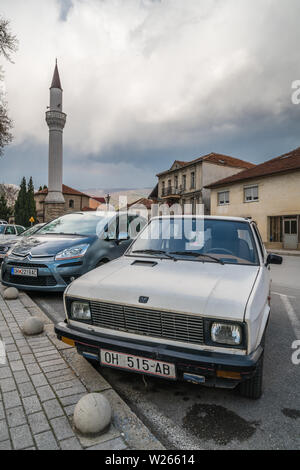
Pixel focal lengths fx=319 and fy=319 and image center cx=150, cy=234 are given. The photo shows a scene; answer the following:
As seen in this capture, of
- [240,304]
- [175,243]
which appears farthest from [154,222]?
[240,304]

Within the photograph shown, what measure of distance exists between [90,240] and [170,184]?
40180 mm

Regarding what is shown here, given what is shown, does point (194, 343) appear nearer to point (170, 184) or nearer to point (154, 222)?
point (154, 222)

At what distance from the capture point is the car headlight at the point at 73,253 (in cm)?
609

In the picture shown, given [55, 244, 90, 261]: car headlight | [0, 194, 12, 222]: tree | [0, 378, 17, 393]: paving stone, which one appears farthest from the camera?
[0, 194, 12, 222]: tree

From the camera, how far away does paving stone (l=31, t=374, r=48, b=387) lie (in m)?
2.93

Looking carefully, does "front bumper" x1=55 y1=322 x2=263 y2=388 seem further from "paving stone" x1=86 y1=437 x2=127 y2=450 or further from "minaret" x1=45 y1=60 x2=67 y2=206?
"minaret" x1=45 y1=60 x2=67 y2=206

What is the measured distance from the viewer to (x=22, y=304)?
567 centimetres

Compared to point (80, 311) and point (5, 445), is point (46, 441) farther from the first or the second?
point (80, 311)

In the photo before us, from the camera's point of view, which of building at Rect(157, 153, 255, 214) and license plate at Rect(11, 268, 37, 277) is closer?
license plate at Rect(11, 268, 37, 277)

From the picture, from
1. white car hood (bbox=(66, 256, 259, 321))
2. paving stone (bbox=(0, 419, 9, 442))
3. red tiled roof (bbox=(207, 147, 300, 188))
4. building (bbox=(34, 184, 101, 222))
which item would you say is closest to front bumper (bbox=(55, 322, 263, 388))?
white car hood (bbox=(66, 256, 259, 321))

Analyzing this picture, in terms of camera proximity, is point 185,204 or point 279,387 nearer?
point 279,387

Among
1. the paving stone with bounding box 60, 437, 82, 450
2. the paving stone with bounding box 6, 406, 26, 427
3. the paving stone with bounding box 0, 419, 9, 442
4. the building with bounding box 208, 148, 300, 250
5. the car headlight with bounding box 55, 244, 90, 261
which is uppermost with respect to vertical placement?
the building with bounding box 208, 148, 300, 250

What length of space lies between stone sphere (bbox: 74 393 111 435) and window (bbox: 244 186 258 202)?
29460 millimetres

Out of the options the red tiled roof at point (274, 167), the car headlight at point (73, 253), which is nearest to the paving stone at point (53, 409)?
the car headlight at point (73, 253)
